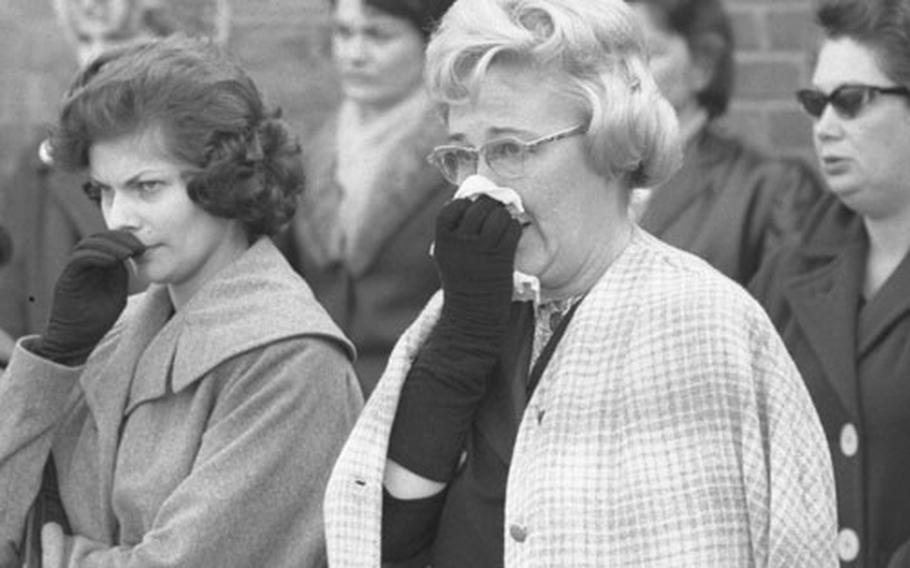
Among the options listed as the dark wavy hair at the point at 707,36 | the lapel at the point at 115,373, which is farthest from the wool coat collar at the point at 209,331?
the dark wavy hair at the point at 707,36

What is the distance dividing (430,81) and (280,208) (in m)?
0.70

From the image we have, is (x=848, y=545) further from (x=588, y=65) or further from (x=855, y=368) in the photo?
(x=588, y=65)

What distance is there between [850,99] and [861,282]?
13.9 inches

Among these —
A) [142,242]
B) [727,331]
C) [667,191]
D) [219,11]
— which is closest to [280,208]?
[142,242]

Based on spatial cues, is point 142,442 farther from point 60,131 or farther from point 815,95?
point 815,95

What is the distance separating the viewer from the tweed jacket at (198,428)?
378 cm

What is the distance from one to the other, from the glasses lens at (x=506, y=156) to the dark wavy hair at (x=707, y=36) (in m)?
2.62

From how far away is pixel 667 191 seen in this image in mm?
5766

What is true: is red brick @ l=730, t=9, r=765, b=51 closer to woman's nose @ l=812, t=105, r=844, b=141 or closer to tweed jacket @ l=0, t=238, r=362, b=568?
woman's nose @ l=812, t=105, r=844, b=141

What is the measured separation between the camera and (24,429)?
3.98m

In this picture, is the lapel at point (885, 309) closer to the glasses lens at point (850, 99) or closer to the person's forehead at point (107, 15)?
the glasses lens at point (850, 99)

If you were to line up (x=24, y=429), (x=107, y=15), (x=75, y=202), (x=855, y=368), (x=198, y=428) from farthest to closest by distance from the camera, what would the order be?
(x=107, y=15)
(x=75, y=202)
(x=855, y=368)
(x=24, y=429)
(x=198, y=428)

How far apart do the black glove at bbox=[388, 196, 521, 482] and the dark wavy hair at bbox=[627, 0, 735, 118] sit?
2607 millimetres

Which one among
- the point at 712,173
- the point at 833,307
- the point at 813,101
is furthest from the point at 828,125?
the point at 712,173
